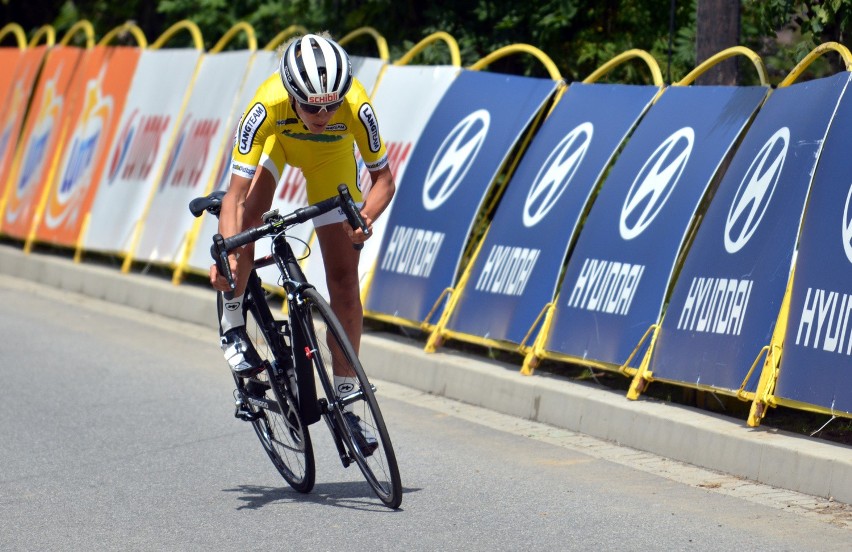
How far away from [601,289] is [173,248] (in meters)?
5.62

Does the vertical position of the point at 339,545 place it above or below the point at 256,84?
below

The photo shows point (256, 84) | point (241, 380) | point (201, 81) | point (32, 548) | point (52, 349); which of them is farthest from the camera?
point (201, 81)

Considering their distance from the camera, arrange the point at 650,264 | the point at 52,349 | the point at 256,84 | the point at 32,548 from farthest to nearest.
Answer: the point at 256,84
the point at 52,349
the point at 650,264
the point at 32,548

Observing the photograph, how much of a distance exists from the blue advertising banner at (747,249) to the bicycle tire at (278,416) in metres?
2.36

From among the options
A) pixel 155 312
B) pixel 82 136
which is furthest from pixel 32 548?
pixel 82 136

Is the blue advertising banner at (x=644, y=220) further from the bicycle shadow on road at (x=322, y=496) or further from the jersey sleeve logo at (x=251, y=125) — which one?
the jersey sleeve logo at (x=251, y=125)

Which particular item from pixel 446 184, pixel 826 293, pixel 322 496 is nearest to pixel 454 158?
pixel 446 184

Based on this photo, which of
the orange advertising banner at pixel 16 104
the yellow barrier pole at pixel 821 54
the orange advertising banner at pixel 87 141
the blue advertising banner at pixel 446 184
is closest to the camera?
the yellow barrier pole at pixel 821 54

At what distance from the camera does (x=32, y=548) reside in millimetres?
5930

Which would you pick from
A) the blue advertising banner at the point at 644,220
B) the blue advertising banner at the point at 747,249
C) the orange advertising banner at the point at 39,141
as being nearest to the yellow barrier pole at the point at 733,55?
the blue advertising banner at the point at 644,220

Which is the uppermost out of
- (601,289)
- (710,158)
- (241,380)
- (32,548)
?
(710,158)

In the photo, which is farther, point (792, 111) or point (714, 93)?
point (714, 93)

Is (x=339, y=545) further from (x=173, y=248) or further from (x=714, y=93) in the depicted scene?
(x=173, y=248)

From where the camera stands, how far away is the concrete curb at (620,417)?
689 cm
